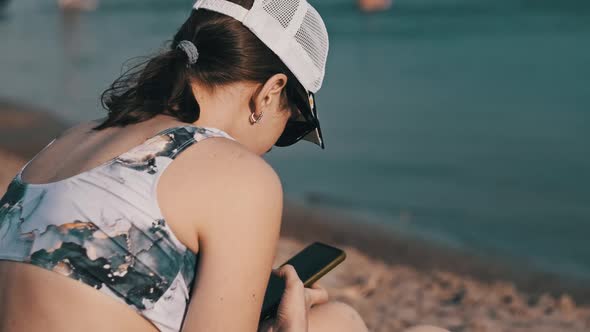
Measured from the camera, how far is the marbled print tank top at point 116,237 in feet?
5.46

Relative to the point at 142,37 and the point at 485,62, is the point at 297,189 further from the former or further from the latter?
the point at 142,37

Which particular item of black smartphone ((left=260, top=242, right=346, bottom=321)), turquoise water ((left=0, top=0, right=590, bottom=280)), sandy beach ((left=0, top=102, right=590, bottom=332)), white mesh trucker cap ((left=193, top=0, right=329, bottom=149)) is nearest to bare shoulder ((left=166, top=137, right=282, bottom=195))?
white mesh trucker cap ((left=193, top=0, right=329, bottom=149))

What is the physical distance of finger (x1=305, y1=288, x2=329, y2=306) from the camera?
225 centimetres

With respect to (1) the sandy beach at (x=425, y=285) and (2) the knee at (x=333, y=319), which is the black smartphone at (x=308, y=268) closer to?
Result: (2) the knee at (x=333, y=319)

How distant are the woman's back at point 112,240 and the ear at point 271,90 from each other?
28 centimetres

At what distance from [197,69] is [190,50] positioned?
2.2 inches

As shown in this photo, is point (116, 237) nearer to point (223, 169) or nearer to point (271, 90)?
point (223, 169)

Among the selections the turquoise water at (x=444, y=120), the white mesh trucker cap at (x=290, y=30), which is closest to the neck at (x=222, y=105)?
the white mesh trucker cap at (x=290, y=30)

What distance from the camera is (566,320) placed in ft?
13.3

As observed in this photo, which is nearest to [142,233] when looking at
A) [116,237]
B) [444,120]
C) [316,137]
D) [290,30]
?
[116,237]

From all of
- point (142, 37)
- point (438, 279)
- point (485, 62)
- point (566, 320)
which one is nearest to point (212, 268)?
point (566, 320)

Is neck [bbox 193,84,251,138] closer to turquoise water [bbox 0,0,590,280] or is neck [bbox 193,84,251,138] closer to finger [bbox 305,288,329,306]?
finger [bbox 305,288,329,306]

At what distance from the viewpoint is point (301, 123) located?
222cm

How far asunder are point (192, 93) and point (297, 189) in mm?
4847
